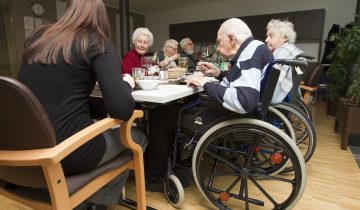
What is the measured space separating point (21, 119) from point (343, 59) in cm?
→ 348

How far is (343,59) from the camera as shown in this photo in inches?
120

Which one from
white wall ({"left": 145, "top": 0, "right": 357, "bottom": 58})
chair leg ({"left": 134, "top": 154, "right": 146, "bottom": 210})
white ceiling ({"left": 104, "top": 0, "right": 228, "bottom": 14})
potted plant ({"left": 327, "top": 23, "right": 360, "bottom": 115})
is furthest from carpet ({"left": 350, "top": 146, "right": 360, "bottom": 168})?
white ceiling ({"left": 104, "top": 0, "right": 228, "bottom": 14})

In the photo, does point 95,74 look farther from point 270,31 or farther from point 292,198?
point 270,31

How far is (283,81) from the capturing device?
1518 mm

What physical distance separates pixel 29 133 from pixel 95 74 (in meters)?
0.28

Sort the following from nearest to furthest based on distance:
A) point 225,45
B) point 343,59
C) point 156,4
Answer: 1. point 225,45
2. point 343,59
3. point 156,4

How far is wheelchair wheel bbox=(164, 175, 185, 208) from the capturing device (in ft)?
4.33

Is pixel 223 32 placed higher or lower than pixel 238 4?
lower

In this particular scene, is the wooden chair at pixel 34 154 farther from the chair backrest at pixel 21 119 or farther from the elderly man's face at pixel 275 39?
the elderly man's face at pixel 275 39

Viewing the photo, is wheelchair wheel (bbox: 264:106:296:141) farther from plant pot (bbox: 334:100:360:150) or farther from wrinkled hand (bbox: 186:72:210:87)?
plant pot (bbox: 334:100:360:150)

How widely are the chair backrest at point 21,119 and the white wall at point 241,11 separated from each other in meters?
5.92

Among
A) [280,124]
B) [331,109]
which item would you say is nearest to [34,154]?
[280,124]

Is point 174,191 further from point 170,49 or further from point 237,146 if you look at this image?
point 170,49

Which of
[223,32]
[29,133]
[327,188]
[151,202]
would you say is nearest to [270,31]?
[223,32]
